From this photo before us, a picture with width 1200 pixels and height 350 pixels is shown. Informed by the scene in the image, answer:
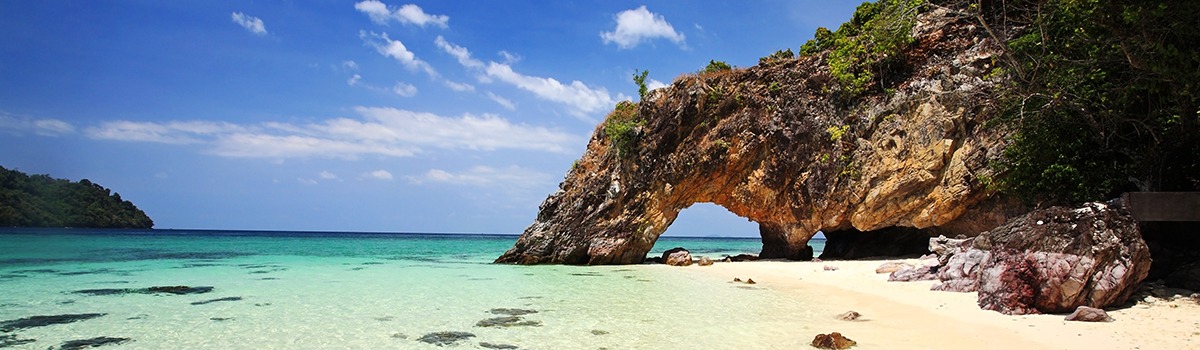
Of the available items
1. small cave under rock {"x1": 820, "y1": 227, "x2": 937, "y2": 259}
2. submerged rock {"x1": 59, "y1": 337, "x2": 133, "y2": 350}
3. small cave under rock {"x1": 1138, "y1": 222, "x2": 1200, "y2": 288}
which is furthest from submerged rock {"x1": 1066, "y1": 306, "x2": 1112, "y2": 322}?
small cave under rock {"x1": 820, "y1": 227, "x2": 937, "y2": 259}

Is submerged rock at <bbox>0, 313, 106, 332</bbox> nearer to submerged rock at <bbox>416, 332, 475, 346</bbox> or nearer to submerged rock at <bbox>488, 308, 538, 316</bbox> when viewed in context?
submerged rock at <bbox>416, 332, 475, 346</bbox>

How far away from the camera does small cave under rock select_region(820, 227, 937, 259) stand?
21297 millimetres

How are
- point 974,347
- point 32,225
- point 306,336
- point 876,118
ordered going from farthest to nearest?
point 32,225, point 876,118, point 306,336, point 974,347

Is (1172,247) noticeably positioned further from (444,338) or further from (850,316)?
(444,338)

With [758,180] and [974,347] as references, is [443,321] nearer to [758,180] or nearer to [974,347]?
[974,347]

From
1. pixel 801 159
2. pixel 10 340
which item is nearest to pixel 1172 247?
pixel 801 159

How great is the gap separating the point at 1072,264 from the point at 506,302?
356 inches

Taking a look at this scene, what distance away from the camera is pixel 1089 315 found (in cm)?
786

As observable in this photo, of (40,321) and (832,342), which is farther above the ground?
(832,342)

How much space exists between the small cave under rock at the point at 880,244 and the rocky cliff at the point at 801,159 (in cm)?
8

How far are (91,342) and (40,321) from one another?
2.54m

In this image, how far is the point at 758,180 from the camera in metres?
22.2

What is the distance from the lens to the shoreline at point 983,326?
675 centimetres

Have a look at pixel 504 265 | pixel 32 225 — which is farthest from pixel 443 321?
pixel 32 225
